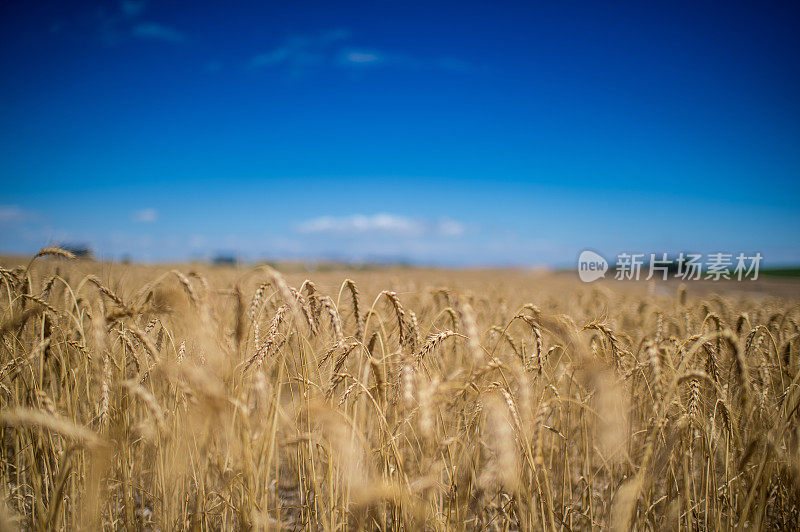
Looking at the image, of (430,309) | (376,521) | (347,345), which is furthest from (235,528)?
(430,309)

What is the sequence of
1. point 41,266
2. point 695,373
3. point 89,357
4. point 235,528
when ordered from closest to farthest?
point 695,373 → point 89,357 → point 235,528 → point 41,266

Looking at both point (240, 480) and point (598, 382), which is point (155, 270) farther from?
point (598, 382)

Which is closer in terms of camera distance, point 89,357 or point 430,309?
point 89,357

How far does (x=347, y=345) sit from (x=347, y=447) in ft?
1.93

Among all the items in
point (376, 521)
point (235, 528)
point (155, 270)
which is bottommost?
point (235, 528)

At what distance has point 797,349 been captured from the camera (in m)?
2.89

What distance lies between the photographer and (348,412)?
7.73 feet

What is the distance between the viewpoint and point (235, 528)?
92.2 inches

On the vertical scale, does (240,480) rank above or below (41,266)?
below

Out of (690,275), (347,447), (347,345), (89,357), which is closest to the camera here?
(347,447)

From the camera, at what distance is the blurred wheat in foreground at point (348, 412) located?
1566mm

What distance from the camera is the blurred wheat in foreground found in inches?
61.7

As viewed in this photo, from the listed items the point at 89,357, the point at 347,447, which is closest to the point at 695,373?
the point at 347,447

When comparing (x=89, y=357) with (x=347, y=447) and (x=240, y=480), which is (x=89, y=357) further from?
(x=347, y=447)
